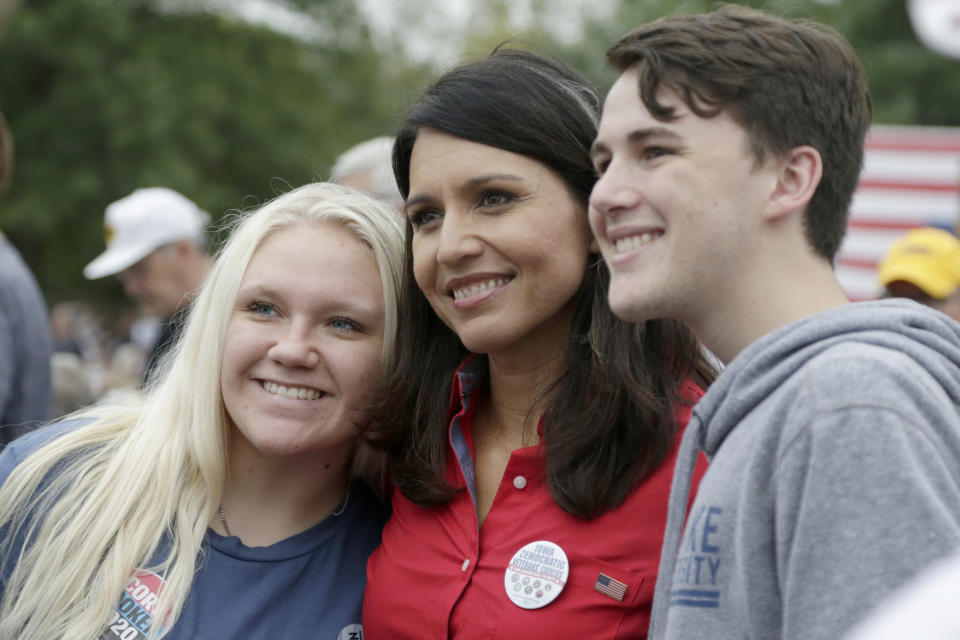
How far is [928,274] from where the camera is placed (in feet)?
16.6

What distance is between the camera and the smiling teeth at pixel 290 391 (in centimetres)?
295

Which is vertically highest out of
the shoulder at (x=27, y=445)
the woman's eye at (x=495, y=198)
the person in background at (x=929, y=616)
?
the woman's eye at (x=495, y=198)

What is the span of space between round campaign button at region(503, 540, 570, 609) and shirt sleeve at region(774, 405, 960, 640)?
89 cm

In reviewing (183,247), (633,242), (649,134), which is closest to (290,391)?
(633,242)

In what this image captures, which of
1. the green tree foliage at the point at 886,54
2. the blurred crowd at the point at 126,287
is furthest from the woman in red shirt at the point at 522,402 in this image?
the green tree foliage at the point at 886,54

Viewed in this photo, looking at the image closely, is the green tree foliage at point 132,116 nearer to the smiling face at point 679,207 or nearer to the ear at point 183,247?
the ear at point 183,247

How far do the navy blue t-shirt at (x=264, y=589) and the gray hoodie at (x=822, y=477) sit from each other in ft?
3.86

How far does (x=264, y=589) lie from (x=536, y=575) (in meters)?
0.75

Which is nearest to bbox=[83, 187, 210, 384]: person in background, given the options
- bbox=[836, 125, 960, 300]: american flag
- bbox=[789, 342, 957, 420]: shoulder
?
bbox=[836, 125, 960, 300]: american flag

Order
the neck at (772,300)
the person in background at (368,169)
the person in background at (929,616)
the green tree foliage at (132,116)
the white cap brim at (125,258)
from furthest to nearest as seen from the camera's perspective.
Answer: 1. the green tree foliage at (132,116)
2. the white cap brim at (125,258)
3. the person in background at (368,169)
4. the neck at (772,300)
5. the person in background at (929,616)

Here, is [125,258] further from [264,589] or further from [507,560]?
[507,560]

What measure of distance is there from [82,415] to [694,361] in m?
1.74

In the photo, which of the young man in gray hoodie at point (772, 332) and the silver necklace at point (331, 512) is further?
the silver necklace at point (331, 512)

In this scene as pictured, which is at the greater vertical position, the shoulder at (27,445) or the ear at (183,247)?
the ear at (183,247)
